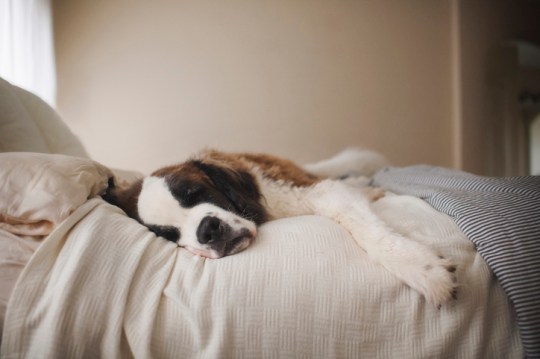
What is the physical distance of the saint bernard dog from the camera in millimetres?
699

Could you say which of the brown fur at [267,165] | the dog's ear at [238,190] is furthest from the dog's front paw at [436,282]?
the brown fur at [267,165]

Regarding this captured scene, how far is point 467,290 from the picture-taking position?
674mm

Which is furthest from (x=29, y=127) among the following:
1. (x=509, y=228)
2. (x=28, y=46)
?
(x=509, y=228)

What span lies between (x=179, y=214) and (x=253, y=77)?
6.02 ft

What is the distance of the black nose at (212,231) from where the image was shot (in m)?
0.82

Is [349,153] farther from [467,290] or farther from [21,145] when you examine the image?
[21,145]

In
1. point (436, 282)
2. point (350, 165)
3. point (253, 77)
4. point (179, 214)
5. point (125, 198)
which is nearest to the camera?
point (436, 282)

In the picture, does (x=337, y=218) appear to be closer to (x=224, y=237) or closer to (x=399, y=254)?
(x=399, y=254)

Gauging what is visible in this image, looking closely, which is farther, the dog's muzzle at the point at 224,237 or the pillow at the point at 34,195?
the dog's muzzle at the point at 224,237

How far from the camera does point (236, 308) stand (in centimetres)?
64

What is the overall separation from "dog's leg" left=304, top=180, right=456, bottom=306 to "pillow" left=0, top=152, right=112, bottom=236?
2.60 ft

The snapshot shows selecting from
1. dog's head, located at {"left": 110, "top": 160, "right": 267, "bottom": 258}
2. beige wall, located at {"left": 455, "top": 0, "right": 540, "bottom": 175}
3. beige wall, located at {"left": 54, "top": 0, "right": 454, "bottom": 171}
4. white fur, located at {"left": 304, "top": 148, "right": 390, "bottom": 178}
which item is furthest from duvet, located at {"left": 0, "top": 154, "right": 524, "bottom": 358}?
beige wall, located at {"left": 455, "top": 0, "right": 540, "bottom": 175}

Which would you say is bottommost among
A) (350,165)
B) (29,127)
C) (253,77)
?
(350,165)

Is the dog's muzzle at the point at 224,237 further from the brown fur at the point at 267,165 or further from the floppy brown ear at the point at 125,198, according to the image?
the brown fur at the point at 267,165
